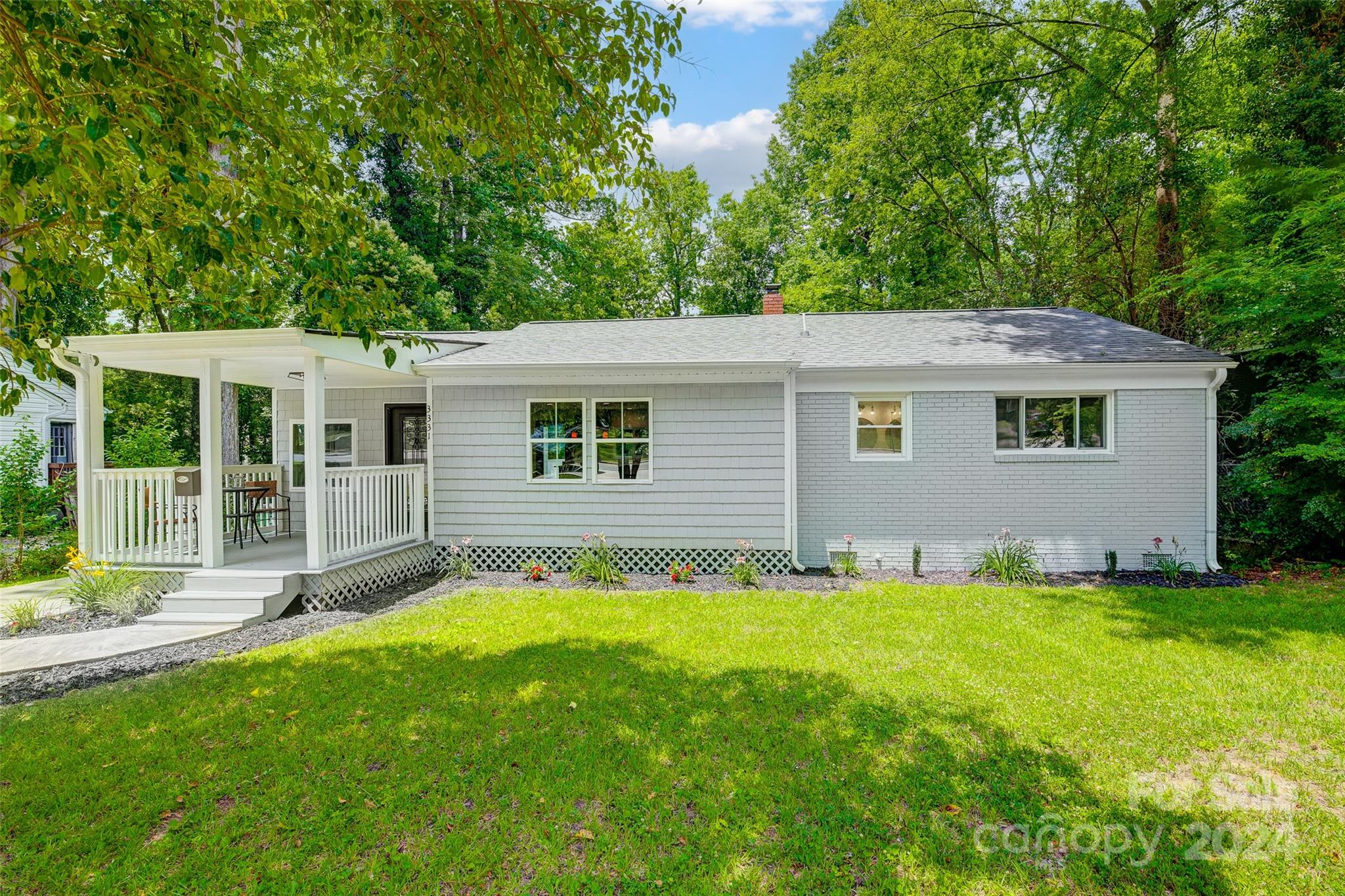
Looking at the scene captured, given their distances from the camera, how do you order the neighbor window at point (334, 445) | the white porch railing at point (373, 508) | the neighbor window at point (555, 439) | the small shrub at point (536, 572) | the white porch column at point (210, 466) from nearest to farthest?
the white porch column at point (210, 466) < the white porch railing at point (373, 508) < the small shrub at point (536, 572) < the neighbor window at point (555, 439) < the neighbor window at point (334, 445)

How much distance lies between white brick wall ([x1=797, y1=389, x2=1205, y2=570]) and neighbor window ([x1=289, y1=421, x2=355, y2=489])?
25.6ft

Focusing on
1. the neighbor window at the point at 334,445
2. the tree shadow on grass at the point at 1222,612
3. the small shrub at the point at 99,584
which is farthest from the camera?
the neighbor window at the point at 334,445

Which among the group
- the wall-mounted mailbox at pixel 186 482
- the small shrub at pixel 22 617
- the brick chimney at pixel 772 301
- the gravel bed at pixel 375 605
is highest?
the brick chimney at pixel 772 301

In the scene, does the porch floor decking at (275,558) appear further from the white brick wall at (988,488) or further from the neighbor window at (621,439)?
the white brick wall at (988,488)

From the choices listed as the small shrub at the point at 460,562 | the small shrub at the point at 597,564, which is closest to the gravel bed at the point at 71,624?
the small shrub at the point at 460,562

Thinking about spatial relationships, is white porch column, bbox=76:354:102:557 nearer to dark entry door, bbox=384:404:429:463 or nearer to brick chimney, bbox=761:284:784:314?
dark entry door, bbox=384:404:429:463

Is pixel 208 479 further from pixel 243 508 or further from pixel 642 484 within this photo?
pixel 642 484

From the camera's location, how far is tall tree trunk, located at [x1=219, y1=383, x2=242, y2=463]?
13.9 meters

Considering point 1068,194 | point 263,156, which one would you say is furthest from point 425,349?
point 1068,194

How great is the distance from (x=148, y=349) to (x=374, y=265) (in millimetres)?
9332

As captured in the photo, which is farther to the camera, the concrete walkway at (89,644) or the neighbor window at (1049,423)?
the neighbor window at (1049,423)

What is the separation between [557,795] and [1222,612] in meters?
7.69

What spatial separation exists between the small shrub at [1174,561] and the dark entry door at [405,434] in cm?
1175

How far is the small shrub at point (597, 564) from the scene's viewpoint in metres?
8.20
